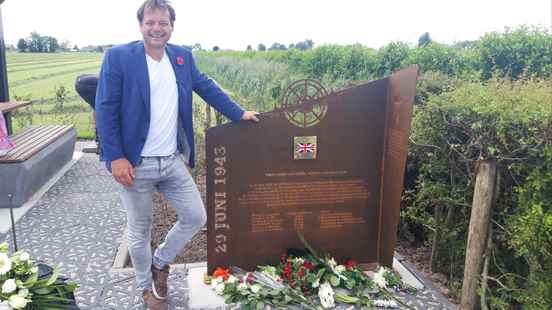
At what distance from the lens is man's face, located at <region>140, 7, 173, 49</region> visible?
9.05 feet

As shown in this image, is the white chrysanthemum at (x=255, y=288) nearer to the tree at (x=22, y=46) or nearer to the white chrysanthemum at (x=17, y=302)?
the white chrysanthemum at (x=17, y=302)

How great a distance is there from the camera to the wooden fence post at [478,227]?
120 inches

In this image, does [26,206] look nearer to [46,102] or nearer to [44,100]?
[46,102]

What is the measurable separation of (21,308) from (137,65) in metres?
1.41

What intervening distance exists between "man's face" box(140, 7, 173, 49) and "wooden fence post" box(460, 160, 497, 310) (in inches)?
82.8

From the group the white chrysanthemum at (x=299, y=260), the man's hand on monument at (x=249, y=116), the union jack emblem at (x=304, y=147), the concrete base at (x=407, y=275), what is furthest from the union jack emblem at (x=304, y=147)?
the concrete base at (x=407, y=275)

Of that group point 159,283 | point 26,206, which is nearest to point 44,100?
point 26,206

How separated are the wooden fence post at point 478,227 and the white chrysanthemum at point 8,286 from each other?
106 inches

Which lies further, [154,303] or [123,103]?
[154,303]

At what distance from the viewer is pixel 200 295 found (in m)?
3.44

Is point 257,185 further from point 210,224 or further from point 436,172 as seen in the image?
point 436,172

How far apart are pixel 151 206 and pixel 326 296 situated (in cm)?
135

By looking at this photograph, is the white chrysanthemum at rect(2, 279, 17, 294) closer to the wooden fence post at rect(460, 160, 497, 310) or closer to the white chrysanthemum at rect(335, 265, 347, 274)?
the white chrysanthemum at rect(335, 265, 347, 274)

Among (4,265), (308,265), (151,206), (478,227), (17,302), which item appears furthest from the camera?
(308,265)
